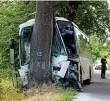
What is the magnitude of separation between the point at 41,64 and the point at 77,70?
1.64 metres

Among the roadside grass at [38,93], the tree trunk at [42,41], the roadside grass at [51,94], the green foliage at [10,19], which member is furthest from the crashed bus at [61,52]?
the green foliage at [10,19]

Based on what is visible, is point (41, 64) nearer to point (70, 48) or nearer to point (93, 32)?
point (70, 48)

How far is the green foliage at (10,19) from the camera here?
28.4 m

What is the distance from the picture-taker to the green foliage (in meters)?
28.4

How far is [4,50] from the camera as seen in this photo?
1121 inches

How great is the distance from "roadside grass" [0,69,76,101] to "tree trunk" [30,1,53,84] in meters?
0.96

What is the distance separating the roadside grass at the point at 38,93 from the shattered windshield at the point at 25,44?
1110 millimetres

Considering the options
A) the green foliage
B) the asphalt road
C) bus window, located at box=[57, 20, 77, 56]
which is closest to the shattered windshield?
bus window, located at box=[57, 20, 77, 56]

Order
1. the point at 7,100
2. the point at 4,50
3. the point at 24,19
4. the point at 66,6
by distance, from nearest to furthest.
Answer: the point at 7,100, the point at 4,50, the point at 24,19, the point at 66,6

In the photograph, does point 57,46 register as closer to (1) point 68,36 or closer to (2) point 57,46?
(2) point 57,46

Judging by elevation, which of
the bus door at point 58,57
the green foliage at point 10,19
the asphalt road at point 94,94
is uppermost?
the green foliage at point 10,19

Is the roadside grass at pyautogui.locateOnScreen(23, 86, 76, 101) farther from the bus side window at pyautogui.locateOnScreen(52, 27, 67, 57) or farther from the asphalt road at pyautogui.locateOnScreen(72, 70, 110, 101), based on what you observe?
the bus side window at pyautogui.locateOnScreen(52, 27, 67, 57)

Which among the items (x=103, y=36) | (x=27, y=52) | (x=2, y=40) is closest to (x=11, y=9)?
(x=2, y=40)

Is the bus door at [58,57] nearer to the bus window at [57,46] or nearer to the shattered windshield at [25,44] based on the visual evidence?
the bus window at [57,46]
